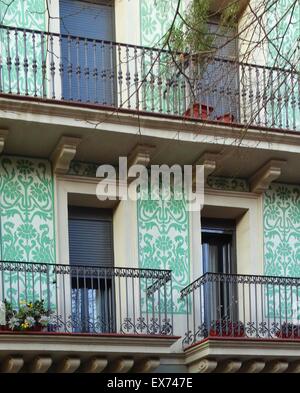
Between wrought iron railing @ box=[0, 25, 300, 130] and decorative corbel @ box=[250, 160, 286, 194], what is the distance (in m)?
0.55

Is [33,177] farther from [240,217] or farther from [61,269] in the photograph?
[240,217]

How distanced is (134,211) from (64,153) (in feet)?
4.73

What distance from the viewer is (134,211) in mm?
15305

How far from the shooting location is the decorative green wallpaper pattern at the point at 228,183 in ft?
51.9

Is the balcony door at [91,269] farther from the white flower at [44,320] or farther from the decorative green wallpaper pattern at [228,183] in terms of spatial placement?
the decorative green wallpaper pattern at [228,183]

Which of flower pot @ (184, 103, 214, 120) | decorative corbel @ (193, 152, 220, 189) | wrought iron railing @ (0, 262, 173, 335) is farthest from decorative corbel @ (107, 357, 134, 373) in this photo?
flower pot @ (184, 103, 214, 120)

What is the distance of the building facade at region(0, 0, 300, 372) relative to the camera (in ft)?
46.4

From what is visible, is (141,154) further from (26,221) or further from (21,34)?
(21,34)

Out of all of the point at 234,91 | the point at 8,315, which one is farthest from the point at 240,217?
the point at 8,315

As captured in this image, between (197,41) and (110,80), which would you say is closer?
(197,41)

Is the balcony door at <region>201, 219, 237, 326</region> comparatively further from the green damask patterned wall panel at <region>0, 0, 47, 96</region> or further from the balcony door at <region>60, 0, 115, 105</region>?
the green damask patterned wall panel at <region>0, 0, 47, 96</region>

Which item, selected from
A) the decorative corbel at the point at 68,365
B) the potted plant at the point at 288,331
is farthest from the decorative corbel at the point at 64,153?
the potted plant at the point at 288,331

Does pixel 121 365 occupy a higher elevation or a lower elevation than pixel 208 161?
lower

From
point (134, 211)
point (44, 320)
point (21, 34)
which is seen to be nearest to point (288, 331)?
point (134, 211)
